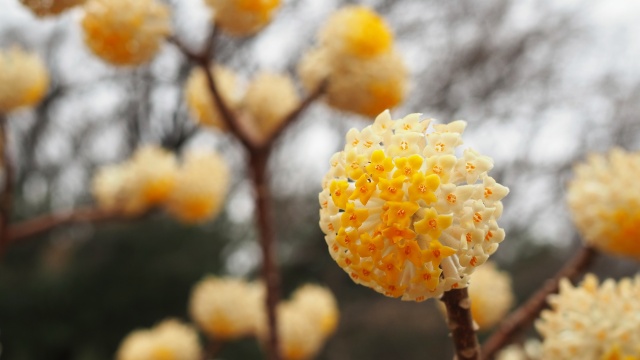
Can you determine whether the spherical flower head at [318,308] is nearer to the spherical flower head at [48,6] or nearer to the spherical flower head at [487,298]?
the spherical flower head at [487,298]

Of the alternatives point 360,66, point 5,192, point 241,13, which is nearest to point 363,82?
point 360,66

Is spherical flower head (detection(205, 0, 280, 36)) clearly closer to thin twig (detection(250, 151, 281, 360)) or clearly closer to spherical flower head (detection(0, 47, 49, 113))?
thin twig (detection(250, 151, 281, 360))

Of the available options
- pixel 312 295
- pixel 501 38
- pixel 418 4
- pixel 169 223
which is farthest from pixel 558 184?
pixel 312 295

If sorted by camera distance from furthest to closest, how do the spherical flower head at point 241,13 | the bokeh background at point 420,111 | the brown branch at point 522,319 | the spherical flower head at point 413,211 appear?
the bokeh background at point 420,111
the spherical flower head at point 241,13
the brown branch at point 522,319
the spherical flower head at point 413,211

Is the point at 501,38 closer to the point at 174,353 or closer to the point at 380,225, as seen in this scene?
the point at 174,353

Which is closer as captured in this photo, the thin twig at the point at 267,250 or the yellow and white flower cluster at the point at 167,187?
the thin twig at the point at 267,250

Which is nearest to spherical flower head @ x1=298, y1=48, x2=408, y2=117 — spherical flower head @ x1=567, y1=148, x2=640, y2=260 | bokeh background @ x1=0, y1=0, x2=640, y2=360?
spherical flower head @ x1=567, y1=148, x2=640, y2=260

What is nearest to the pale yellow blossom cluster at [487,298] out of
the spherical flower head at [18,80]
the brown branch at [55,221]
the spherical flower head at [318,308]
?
the spherical flower head at [318,308]
